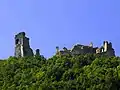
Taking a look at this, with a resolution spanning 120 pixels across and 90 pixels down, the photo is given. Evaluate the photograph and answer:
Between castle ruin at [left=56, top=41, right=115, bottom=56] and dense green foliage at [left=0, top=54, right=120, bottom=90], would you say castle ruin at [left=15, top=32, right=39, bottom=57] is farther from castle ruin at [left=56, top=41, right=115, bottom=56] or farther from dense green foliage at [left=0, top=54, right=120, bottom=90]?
dense green foliage at [left=0, top=54, right=120, bottom=90]

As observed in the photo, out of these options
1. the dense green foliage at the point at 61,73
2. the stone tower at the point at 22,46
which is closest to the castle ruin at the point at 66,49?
the stone tower at the point at 22,46

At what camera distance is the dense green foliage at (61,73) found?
102m

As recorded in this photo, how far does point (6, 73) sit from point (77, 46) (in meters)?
13.8

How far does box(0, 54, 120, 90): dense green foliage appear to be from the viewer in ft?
333

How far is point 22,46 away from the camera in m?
123

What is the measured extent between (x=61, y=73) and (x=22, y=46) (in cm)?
1564

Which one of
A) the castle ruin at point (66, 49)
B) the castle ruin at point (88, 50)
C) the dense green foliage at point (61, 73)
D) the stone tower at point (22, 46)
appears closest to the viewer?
the dense green foliage at point (61, 73)

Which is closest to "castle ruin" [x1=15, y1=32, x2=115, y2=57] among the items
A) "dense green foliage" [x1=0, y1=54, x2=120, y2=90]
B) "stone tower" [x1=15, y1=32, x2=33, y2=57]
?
"stone tower" [x1=15, y1=32, x2=33, y2=57]

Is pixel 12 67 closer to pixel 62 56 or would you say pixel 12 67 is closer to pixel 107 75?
pixel 62 56

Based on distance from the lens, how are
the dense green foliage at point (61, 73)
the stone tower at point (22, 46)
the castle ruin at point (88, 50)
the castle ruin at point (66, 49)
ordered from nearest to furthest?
the dense green foliage at point (61, 73)
the castle ruin at point (88, 50)
the castle ruin at point (66, 49)
the stone tower at point (22, 46)

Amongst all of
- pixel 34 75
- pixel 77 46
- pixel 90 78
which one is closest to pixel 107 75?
pixel 90 78

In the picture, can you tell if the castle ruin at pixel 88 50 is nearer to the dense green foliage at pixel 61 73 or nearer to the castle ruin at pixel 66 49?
the castle ruin at pixel 66 49

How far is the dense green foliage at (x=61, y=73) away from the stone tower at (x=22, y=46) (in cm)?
483

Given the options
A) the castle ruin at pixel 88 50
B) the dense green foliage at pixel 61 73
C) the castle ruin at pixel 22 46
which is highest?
the castle ruin at pixel 22 46
